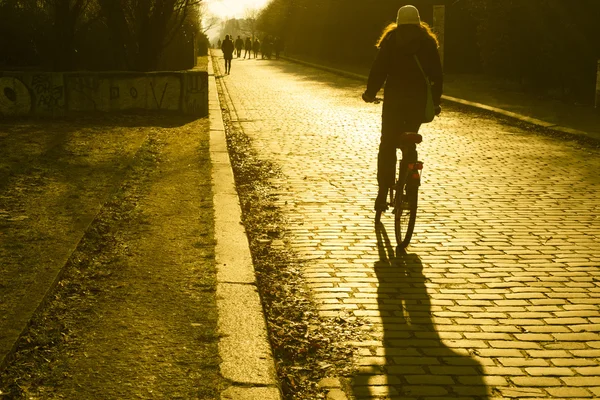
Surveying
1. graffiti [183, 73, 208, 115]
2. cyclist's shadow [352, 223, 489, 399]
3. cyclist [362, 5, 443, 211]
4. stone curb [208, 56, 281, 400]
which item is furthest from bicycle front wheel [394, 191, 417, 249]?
graffiti [183, 73, 208, 115]

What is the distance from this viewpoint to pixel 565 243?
691 cm

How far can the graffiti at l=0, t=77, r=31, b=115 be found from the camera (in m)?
15.9

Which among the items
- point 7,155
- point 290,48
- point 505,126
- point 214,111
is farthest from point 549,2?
point 290,48

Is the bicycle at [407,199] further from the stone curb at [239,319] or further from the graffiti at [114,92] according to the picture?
the graffiti at [114,92]

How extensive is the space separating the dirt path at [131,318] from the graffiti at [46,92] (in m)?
9.10

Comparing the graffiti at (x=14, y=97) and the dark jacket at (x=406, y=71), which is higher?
the dark jacket at (x=406, y=71)

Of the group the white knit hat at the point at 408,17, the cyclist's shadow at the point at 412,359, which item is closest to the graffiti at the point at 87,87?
the white knit hat at the point at 408,17

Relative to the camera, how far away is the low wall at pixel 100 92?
1598cm

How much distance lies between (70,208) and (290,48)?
66.3m

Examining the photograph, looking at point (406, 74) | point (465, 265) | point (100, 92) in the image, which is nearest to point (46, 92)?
point (100, 92)

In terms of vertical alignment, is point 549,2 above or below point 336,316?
above

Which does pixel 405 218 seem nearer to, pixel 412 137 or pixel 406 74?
pixel 412 137

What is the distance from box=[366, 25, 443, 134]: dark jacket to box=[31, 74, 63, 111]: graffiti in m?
10.7

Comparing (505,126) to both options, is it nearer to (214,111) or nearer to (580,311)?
(214,111)
